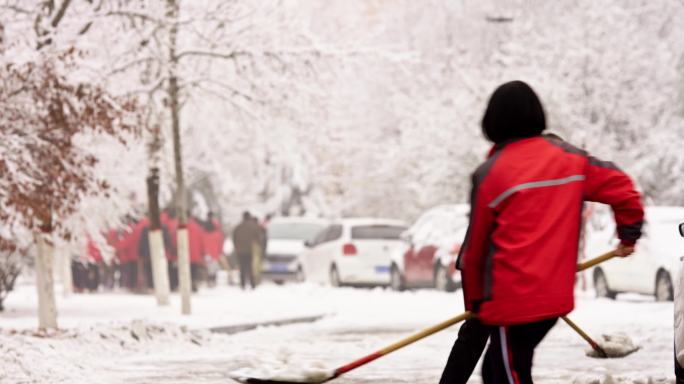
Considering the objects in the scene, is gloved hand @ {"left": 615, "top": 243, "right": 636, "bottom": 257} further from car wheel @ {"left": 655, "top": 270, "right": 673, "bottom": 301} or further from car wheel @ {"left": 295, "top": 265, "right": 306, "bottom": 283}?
car wheel @ {"left": 295, "top": 265, "right": 306, "bottom": 283}

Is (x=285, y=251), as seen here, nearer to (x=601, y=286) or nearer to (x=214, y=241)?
(x=214, y=241)

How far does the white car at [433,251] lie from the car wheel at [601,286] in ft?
9.12

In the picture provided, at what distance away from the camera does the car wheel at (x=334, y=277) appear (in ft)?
99.3

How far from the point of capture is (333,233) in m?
30.8

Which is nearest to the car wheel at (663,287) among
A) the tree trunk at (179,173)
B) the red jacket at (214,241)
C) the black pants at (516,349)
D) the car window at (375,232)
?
the tree trunk at (179,173)

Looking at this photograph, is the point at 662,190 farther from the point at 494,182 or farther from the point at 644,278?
the point at 494,182

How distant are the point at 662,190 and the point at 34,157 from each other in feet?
77.6

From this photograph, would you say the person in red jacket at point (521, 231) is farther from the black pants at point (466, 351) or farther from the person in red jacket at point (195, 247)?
the person in red jacket at point (195, 247)

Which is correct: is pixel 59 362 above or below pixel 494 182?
below

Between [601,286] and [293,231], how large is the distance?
14812 millimetres

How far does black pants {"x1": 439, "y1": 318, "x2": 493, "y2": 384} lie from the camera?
22.7 feet

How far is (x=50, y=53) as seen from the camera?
46.7 ft

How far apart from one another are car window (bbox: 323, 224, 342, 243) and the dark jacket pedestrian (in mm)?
1860

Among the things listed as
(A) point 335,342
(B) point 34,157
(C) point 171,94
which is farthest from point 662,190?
(B) point 34,157
